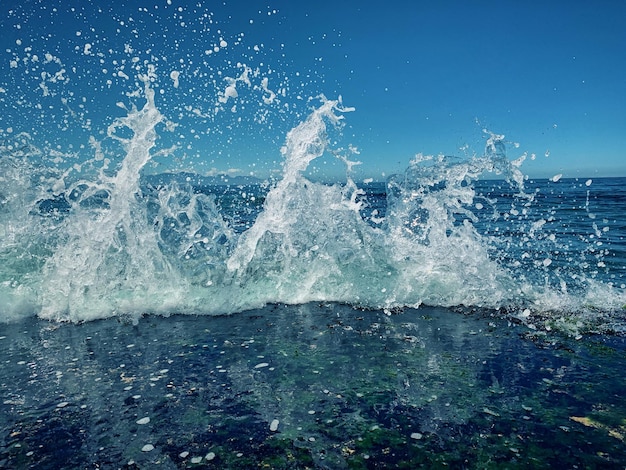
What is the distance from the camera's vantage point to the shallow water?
3.54 meters

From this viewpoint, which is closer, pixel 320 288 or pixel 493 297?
pixel 493 297

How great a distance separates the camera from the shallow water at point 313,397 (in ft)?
11.6

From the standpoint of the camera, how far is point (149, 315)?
7664mm

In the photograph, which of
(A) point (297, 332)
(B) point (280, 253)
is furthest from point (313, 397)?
(B) point (280, 253)

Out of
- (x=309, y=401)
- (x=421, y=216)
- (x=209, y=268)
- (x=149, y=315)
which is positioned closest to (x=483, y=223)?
(x=421, y=216)

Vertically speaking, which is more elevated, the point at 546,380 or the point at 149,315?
the point at 149,315

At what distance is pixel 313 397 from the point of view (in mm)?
4453

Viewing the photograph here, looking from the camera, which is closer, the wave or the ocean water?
the ocean water

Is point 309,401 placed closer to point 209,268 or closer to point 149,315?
point 149,315

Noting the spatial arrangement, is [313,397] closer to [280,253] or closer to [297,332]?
[297,332]

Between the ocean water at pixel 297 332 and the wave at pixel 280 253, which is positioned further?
the wave at pixel 280 253

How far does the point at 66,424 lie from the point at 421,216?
7603 millimetres

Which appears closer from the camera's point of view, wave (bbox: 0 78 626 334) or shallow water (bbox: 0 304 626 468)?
shallow water (bbox: 0 304 626 468)

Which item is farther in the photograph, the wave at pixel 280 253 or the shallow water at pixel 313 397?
the wave at pixel 280 253
